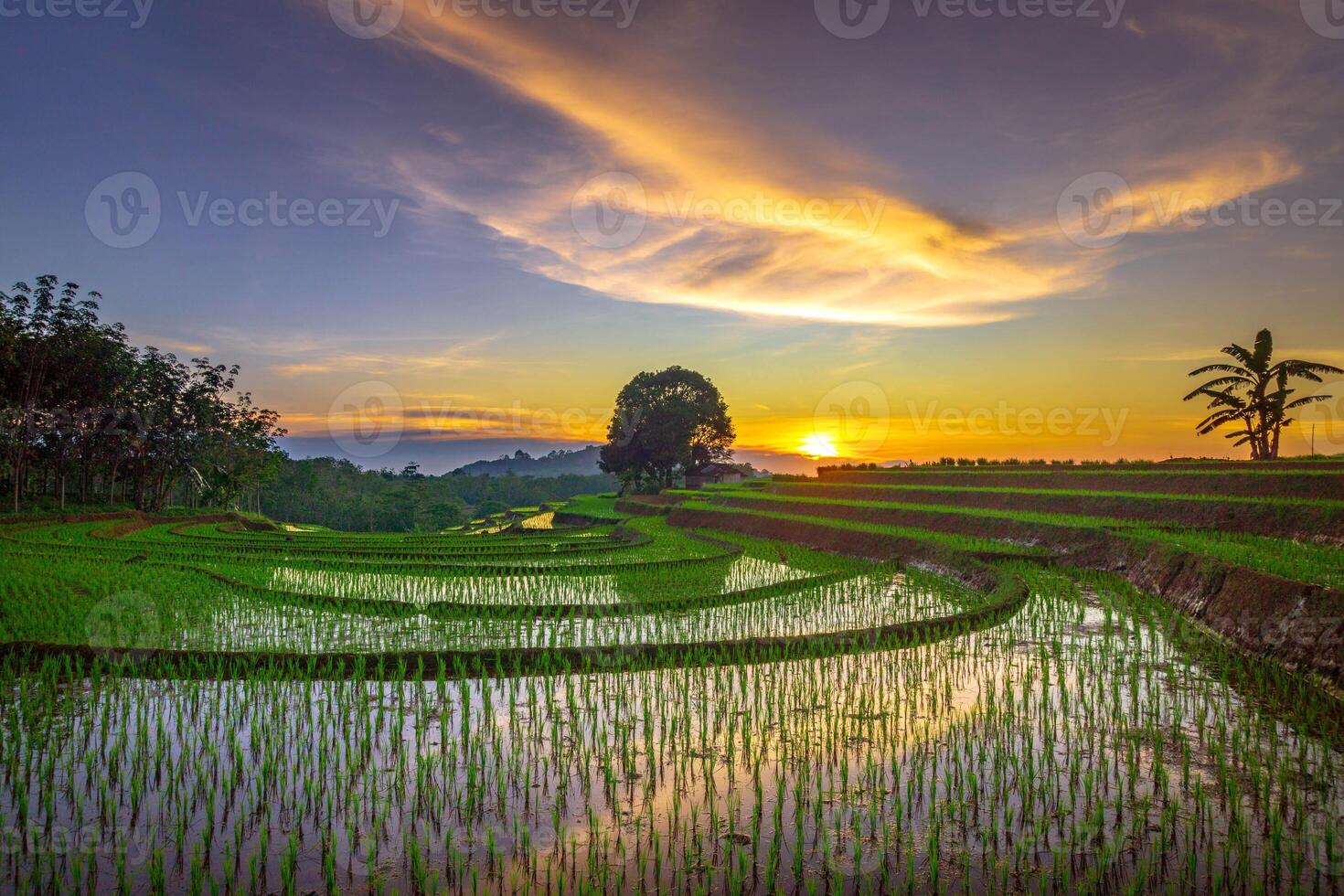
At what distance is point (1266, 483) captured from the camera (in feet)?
52.3

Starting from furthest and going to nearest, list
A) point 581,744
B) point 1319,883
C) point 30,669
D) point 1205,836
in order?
point 30,669 → point 581,744 → point 1205,836 → point 1319,883

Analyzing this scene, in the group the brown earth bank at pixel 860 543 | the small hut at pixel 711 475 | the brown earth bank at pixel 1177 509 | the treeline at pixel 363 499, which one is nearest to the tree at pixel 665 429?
the small hut at pixel 711 475

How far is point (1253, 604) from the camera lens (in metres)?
8.27

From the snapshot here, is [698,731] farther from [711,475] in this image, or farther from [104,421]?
[711,475]

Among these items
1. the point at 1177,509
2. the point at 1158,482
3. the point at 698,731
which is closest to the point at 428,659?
the point at 698,731

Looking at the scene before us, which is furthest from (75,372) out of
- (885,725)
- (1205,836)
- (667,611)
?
(1205,836)

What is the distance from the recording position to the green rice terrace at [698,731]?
12.9 feet

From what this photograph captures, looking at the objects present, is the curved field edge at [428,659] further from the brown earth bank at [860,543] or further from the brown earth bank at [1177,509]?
the brown earth bank at [1177,509]

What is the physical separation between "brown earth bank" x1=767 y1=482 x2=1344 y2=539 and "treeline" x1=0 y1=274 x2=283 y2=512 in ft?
118

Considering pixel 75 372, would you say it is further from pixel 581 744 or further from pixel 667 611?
pixel 581 744

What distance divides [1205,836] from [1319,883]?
1.76 feet

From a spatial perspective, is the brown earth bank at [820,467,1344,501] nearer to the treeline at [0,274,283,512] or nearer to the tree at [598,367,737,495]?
the tree at [598,367,737,495]

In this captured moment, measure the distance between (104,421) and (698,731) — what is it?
42.2 metres

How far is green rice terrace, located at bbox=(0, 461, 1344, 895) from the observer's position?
3.92m
